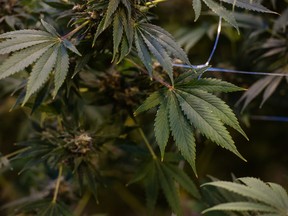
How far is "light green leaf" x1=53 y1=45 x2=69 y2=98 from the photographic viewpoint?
47.1 inches

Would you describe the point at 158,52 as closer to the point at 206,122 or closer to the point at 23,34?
the point at 206,122

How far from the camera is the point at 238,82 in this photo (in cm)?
186

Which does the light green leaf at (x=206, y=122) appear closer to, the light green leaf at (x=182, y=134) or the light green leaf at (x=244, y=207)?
the light green leaf at (x=182, y=134)

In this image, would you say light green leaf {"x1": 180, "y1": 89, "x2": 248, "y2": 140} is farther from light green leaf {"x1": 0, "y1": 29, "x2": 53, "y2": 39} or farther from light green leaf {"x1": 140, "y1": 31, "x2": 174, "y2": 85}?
light green leaf {"x1": 0, "y1": 29, "x2": 53, "y2": 39}

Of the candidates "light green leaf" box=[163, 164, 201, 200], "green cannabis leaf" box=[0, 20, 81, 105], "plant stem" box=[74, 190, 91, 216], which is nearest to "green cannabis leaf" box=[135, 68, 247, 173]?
"green cannabis leaf" box=[0, 20, 81, 105]

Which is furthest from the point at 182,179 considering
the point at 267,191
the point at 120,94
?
the point at 267,191

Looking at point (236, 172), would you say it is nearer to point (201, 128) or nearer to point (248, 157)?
point (248, 157)

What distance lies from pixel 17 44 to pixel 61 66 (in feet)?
0.38

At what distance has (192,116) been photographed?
1.20m

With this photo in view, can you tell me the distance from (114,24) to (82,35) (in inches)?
6.2

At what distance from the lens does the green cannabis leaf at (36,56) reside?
119 centimetres

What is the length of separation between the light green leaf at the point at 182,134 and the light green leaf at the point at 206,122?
2cm

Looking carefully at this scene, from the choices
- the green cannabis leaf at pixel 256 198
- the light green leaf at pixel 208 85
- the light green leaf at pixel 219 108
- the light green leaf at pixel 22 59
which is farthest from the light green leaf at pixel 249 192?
the light green leaf at pixel 22 59

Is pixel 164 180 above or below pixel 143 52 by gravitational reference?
below
